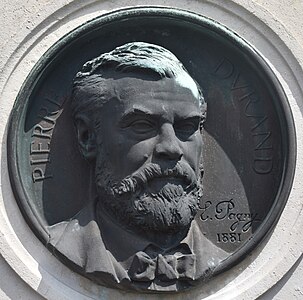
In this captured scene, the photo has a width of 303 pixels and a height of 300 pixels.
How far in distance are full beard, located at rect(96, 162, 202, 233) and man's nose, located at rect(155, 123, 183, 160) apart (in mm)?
54

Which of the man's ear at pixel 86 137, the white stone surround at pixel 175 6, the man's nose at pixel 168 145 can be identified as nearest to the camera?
the man's nose at pixel 168 145

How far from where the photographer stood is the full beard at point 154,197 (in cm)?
639

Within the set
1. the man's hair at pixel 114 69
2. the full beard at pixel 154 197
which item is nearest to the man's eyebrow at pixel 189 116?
the man's hair at pixel 114 69

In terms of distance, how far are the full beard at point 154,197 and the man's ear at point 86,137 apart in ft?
0.64

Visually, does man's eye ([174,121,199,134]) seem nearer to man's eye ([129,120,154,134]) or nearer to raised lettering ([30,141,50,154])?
man's eye ([129,120,154,134])

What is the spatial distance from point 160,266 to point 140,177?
44cm

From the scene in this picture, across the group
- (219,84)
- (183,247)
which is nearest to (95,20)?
(219,84)

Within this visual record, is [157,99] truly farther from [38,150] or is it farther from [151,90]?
[38,150]

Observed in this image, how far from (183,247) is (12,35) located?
1352mm

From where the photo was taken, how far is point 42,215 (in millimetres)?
6531

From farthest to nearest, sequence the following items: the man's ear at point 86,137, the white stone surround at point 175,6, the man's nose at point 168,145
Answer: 1. the man's ear at point 86,137
2. the white stone surround at point 175,6
3. the man's nose at point 168,145

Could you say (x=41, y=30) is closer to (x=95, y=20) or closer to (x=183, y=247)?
(x=95, y=20)

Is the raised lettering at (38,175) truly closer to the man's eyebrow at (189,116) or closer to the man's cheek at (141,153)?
the man's cheek at (141,153)

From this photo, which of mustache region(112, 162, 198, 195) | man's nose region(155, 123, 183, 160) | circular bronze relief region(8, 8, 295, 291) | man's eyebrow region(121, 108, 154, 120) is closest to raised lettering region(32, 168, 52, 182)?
circular bronze relief region(8, 8, 295, 291)
